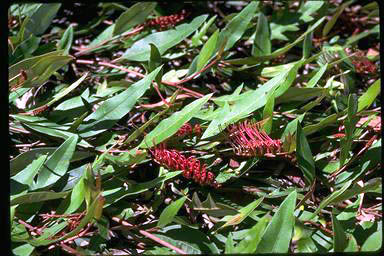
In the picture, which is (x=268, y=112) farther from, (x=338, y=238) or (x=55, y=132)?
(x=55, y=132)

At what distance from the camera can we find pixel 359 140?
130 centimetres

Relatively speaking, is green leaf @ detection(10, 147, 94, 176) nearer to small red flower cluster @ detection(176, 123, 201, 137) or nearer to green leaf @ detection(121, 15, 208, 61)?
small red flower cluster @ detection(176, 123, 201, 137)

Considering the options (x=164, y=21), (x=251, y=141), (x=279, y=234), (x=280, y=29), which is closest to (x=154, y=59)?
(x=164, y=21)

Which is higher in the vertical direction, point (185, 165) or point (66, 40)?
point (66, 40)

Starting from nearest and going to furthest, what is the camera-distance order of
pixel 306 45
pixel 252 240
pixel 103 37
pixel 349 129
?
pixel 252 240 → pixel 349 129 → pixel 306 45 → pixel 103 37

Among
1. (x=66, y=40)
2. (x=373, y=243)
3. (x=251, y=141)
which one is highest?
(x=66, y=40)

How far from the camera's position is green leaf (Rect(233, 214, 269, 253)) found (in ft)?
3.21

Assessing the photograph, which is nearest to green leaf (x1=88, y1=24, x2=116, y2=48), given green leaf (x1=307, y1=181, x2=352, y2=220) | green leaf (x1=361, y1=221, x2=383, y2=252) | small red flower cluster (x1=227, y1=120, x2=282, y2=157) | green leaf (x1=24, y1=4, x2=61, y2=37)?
green leaf (x1=24, y1=4, x2=61, y2=37)

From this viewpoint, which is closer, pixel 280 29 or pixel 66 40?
pixel 66 40

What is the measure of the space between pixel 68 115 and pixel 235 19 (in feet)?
1.67

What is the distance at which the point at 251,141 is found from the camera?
117cm

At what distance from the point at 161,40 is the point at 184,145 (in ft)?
1.39

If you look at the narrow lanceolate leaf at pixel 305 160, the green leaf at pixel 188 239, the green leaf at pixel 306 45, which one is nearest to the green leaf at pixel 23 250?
the green leaf at pixel 188 239

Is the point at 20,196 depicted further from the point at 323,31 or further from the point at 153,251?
the point at 323,31
